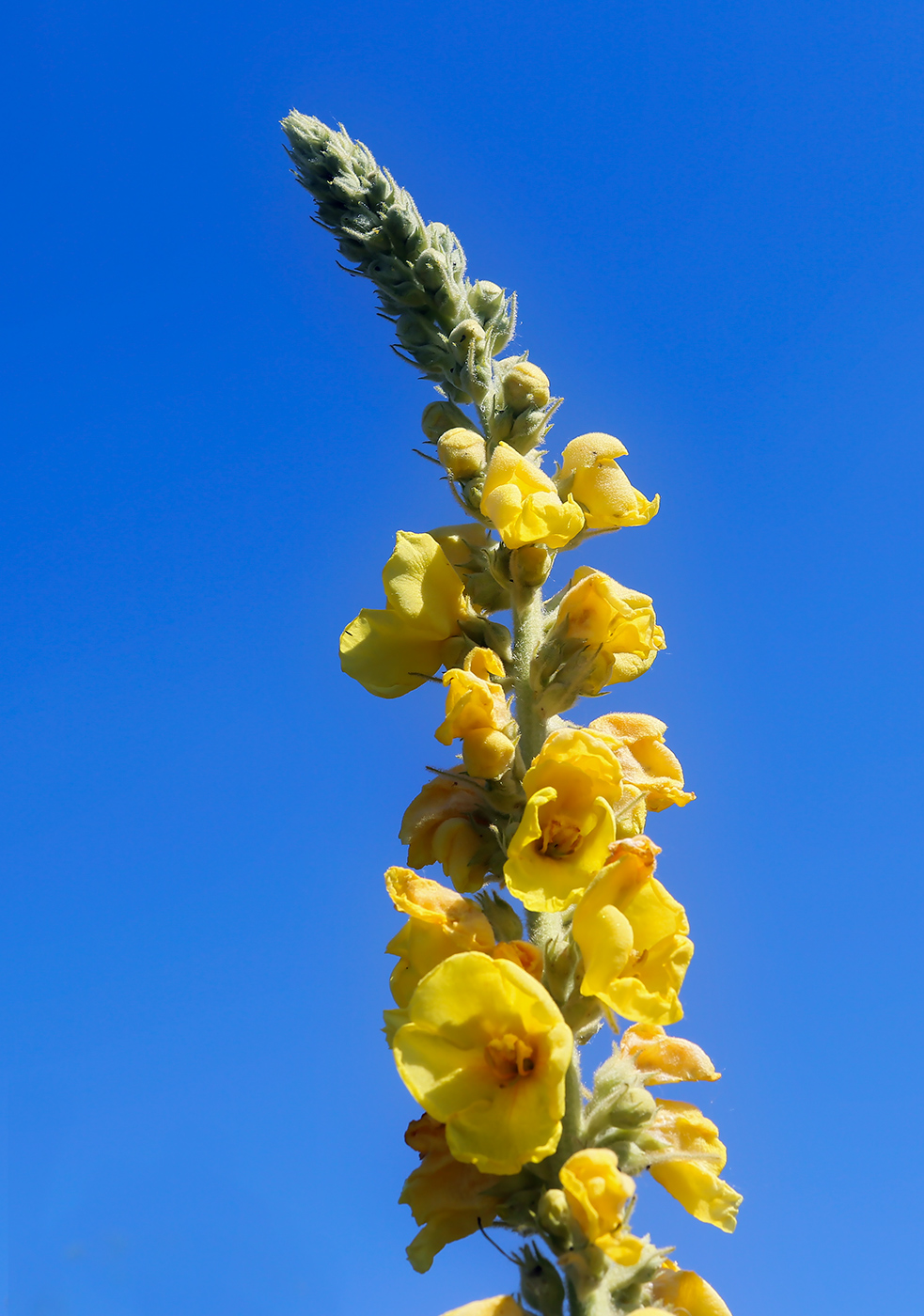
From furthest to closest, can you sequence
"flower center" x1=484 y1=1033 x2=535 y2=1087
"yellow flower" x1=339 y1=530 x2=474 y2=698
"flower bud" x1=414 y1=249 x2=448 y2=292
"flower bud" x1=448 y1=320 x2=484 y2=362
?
"flower bud" x1=414 y1=249 x2=448 y2=292, "flower bud" x1=448 y1=320 x2=484 y2=362, "yellow flower" x1=339 y1=530 x2=474 y2=698, "flower center" x1=484 y1=1033 x2=535 y2=1087

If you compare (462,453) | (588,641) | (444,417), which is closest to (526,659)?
(588,641)

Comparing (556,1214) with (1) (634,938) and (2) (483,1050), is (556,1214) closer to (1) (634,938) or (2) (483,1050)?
(2) (483,1050)

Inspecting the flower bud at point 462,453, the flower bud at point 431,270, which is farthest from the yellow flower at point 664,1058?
the flower bud at point 431,270

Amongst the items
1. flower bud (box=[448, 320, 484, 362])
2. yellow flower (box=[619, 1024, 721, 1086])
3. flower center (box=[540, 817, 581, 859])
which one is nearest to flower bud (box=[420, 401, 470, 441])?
flower bud (box=[448, 320, 484, 362])

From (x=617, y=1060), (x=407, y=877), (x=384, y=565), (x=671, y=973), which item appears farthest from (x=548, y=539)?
(x=617, y=1060)

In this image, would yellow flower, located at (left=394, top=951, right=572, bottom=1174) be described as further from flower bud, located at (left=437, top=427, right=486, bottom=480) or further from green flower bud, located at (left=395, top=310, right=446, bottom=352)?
green flower bud, located at (left=395, top=310, right=446, bottom=352)

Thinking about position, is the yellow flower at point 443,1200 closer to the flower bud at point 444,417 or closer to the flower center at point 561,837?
the flower center at point 561,837

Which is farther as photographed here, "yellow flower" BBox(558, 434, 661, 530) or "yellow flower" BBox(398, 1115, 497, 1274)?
"yellow flower" BBox(558, 434, 661, 530)
